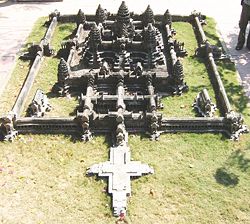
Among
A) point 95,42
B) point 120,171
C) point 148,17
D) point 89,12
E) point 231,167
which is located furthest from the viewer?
point 89,12

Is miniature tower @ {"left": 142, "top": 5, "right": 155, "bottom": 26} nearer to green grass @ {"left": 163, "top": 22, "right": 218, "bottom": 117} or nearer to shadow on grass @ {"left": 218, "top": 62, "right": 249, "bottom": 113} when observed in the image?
green grass @ {"left": 163, "top": 22, "right": 218, "bottom": 117}

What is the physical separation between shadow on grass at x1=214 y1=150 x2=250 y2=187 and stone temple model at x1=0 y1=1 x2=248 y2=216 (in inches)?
45.5

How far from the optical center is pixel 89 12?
3362cm

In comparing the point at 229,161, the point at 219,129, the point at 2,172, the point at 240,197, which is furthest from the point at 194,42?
the point at 2,172

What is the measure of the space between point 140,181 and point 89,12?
66.8ft

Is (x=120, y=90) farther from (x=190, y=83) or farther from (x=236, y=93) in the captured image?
(x=236, y=93)

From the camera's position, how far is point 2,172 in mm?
17531

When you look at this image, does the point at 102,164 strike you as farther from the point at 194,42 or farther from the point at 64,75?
the point at 194,42

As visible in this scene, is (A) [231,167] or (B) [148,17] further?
(B) [148,17]

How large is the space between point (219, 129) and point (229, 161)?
212cm

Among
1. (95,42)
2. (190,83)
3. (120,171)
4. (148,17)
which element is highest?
(148,17)

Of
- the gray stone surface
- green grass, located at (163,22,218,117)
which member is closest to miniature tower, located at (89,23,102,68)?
green grass, located at (163,22,218,117)

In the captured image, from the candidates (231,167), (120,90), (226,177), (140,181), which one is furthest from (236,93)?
(140,181)

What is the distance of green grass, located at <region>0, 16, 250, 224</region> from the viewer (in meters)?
15.6
